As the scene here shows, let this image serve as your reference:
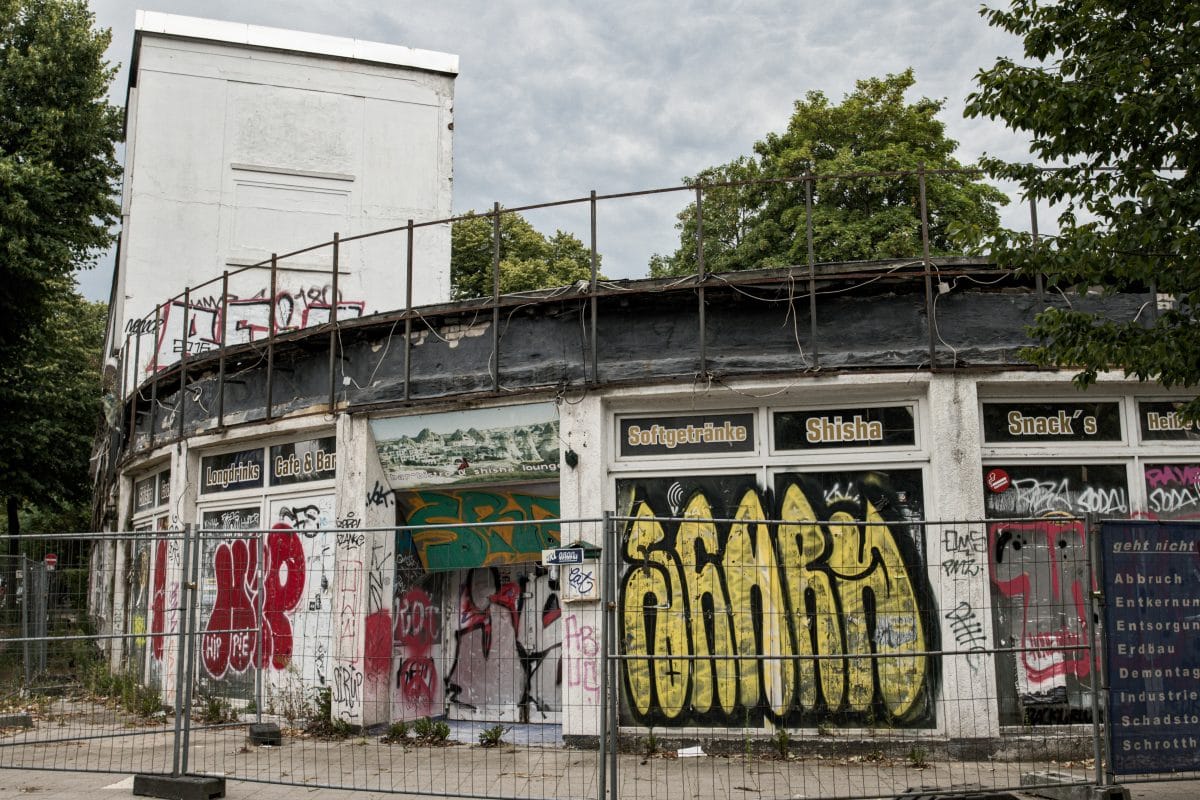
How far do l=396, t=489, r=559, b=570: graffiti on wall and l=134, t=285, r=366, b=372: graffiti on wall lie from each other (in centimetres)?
828

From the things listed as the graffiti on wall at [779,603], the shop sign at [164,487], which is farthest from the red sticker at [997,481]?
the shop sign at [164,487]

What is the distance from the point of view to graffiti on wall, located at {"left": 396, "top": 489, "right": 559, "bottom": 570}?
1063 cm

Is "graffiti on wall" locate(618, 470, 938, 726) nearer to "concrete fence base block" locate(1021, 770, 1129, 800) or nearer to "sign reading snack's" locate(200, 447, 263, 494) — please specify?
"concrete fence base block" locate(1021, 770, 1129, 800)

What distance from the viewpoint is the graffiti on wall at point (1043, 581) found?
278 inches

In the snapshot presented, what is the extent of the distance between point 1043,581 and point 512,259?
3140cm

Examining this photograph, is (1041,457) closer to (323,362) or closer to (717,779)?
(717,779)

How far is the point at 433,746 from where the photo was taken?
29.2ft

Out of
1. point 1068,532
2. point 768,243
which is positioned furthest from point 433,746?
point 768,243

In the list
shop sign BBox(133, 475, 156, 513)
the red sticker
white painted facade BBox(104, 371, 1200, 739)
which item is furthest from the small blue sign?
shop sign BBox(133, 475, 156, 513)

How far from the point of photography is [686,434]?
32.9 ft

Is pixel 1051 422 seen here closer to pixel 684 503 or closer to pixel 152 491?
pixel 684 503

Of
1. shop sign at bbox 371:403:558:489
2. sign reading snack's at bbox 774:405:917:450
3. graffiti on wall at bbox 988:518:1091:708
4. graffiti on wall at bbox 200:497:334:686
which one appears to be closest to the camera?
graffiti on wall at bbox 988:518:1091:708

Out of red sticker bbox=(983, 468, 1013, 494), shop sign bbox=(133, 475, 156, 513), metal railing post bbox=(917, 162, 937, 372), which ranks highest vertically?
metal railing post bbox=(917, 162, 937, 372)

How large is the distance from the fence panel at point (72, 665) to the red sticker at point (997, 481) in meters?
7.08
